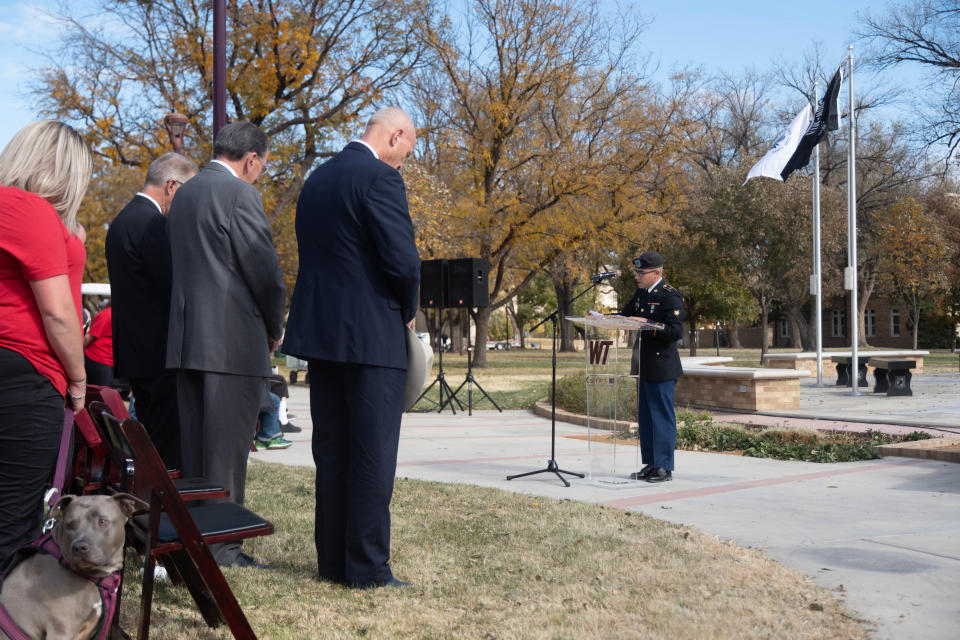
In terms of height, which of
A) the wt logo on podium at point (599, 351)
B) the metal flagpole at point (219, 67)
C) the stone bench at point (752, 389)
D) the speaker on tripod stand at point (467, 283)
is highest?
the metal flagpole at point (219, 67)

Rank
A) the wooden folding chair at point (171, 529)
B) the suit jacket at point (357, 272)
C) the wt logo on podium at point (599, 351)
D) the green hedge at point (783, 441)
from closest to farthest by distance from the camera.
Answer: the wooden folding chair at point (171, 529) → the suit jacket at point (357, 272) → the wt logo on podium at point (599, 351) → the green hedge at point (783, 441)

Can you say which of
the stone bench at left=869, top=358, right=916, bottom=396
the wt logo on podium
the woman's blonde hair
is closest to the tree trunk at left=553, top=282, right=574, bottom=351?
the stone bench at left=869, top=358, right=916, bottom=396

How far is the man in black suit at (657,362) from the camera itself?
24.3ft

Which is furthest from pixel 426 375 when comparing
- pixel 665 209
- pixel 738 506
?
pixel 665 209

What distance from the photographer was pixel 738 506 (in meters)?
6.43

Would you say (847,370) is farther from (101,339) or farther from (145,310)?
(145,310)

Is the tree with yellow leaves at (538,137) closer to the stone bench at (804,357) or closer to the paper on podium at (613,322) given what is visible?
the stone bench at (804,357)

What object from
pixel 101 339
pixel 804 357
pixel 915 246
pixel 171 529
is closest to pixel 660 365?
pixel 101 339

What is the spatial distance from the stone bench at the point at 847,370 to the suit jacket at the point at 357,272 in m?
17.5

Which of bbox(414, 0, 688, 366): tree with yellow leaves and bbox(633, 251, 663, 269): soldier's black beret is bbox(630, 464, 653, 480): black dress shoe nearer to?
bbox(633, 251, 663, 269): soldier's black beret

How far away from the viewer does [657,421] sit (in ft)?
24.5

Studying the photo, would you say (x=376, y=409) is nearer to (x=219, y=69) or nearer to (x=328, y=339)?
(x=328, y=339)

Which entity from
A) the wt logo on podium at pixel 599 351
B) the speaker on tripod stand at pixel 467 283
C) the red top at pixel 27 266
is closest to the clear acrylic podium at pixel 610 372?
the wt logo on podium at pixel 599 351

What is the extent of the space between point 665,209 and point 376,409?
101ft
